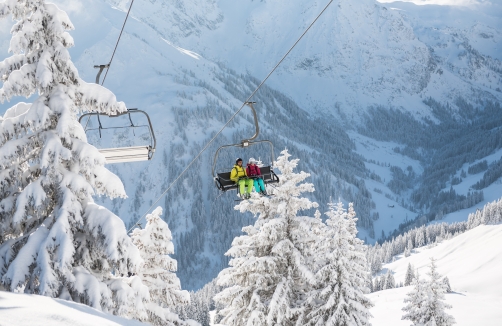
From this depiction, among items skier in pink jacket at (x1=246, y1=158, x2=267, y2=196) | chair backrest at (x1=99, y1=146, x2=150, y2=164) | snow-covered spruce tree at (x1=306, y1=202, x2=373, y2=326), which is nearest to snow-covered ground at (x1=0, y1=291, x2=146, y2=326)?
chair backrest at (x1=99, y1=146, x2=150, y2=164)

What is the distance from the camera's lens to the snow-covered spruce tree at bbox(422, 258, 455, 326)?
26.5 meters

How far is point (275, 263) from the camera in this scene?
1745 cm

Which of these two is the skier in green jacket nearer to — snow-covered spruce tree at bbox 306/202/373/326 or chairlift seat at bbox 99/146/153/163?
chairlift seat at bbox 99/146/153/163

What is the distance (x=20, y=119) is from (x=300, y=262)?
1024 cm

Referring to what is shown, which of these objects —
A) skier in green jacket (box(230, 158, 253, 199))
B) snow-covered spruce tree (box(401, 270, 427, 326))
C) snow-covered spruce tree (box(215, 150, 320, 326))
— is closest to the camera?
skier in green jacket (box(230, 158, 253, 199))

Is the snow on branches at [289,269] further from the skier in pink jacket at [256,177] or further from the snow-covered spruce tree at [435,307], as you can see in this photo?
the snow-covered spruce tree at [435,307]

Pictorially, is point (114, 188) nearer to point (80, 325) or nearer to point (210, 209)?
point (80, 325)

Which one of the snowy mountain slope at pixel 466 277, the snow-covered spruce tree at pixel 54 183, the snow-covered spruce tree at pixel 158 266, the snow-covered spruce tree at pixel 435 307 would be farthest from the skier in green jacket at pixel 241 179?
the snowy mountain slope at pixel 466 277

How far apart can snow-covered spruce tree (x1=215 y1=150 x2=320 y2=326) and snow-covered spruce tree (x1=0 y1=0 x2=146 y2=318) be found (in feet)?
23.4

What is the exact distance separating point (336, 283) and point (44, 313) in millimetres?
13675

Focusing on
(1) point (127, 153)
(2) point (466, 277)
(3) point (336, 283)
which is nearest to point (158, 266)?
(1) point (127, 153)

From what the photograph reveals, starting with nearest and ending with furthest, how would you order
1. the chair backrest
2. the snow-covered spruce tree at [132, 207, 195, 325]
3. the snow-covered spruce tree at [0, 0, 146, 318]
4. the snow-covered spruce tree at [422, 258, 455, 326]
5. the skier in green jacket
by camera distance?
the snow-covered spruce tree at [0, 0, 146, 318], the chair backrest, the skier in green jacket, the snow-covered spruce tree at [132, 207, 195, 325], the snow-covered spruce tree at [422, 258, 455, 326]

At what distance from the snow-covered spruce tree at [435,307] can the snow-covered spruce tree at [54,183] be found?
20189mm

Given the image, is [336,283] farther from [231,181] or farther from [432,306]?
[432,306]
